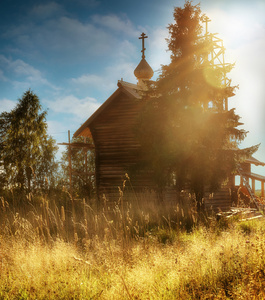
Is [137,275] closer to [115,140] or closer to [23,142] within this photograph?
[115,140]

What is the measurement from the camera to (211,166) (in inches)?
491

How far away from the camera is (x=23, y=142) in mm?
25531

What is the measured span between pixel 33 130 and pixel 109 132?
12.0m

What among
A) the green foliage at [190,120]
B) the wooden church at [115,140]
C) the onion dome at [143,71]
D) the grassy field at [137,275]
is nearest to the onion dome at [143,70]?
the onion dome at [143,71]

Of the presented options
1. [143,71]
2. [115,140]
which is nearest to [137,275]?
[115,140]

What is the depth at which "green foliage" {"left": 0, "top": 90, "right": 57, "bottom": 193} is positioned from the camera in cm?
2508

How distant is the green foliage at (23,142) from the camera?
25.1m

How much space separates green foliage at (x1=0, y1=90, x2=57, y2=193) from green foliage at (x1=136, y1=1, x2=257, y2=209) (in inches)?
537

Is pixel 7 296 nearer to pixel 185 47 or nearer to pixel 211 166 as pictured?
pixel 211 166

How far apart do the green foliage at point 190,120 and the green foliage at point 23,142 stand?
13.6m

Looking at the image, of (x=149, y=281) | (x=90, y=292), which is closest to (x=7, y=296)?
(x=90, y=292)

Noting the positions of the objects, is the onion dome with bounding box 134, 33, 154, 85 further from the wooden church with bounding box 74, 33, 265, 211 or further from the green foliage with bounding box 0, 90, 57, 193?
the green foliage with bounding box 0, 90, 57, 193

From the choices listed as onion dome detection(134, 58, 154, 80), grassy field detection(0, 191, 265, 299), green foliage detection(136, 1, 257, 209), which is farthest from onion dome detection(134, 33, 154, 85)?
grassy field detection(0, 191, 265, 299)

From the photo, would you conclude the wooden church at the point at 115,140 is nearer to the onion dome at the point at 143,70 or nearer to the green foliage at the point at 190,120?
the green foliage at the point at 190,120
